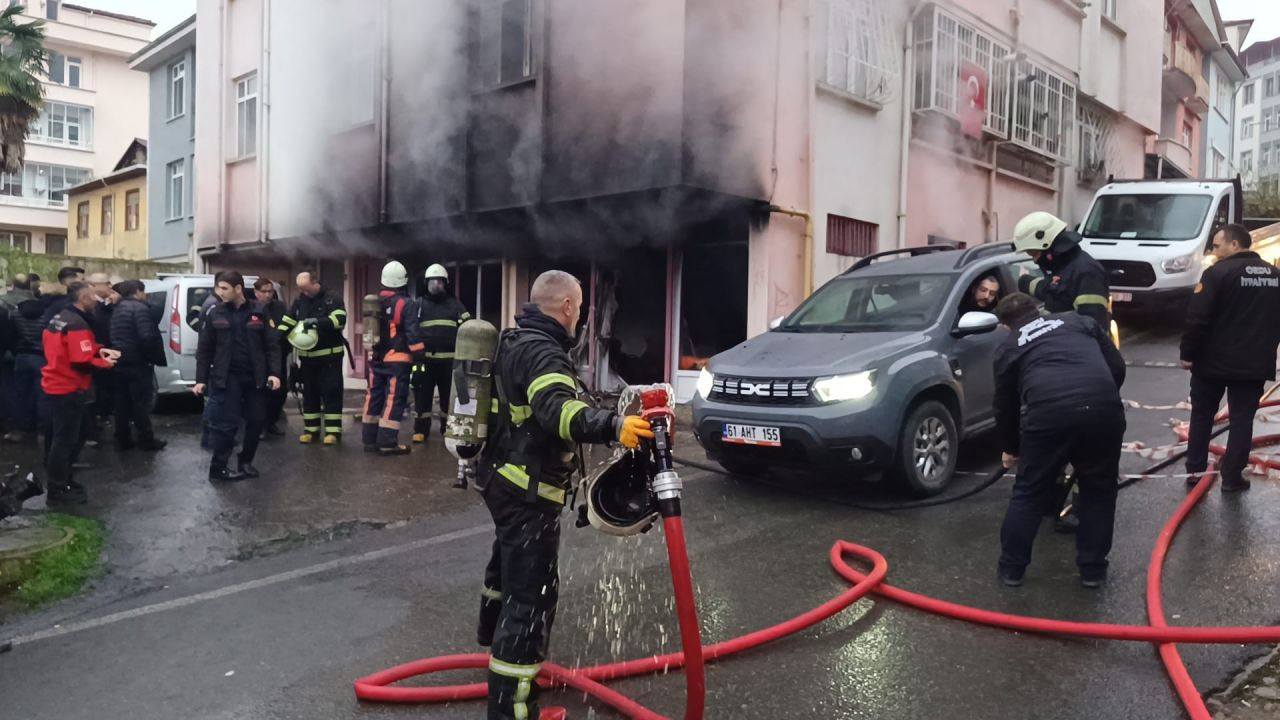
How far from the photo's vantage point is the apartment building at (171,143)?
21.4 m

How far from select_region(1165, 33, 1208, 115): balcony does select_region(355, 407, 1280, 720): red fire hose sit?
2563 cm

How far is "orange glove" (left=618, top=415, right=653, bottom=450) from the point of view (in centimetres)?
280

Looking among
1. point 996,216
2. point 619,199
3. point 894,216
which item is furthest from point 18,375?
point 996,216

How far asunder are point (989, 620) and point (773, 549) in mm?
1475

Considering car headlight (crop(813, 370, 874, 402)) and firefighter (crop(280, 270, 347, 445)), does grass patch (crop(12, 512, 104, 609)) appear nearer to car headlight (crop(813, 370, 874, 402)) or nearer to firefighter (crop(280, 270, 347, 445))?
firefighter (crop(280, 270, 347, 445))

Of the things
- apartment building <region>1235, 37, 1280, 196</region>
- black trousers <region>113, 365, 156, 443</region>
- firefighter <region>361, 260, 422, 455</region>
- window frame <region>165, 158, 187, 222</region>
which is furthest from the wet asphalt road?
apartment building <region>1235, 37, 1280, 196</region>

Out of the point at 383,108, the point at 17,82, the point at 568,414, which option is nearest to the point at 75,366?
the point at 568,414

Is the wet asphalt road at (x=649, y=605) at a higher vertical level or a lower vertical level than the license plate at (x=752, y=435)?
lower

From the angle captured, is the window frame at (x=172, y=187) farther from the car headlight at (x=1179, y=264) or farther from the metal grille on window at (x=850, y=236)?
the car headlight at (x=1179, y=264)

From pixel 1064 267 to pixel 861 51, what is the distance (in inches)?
290

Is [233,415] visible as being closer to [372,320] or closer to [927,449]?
[372,320]

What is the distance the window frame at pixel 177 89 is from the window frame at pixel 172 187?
1128 millimetres

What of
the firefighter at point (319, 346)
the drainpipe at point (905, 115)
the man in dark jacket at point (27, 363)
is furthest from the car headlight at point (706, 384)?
the drainpipe at point (905, 115)

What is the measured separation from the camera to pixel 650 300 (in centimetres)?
1161
